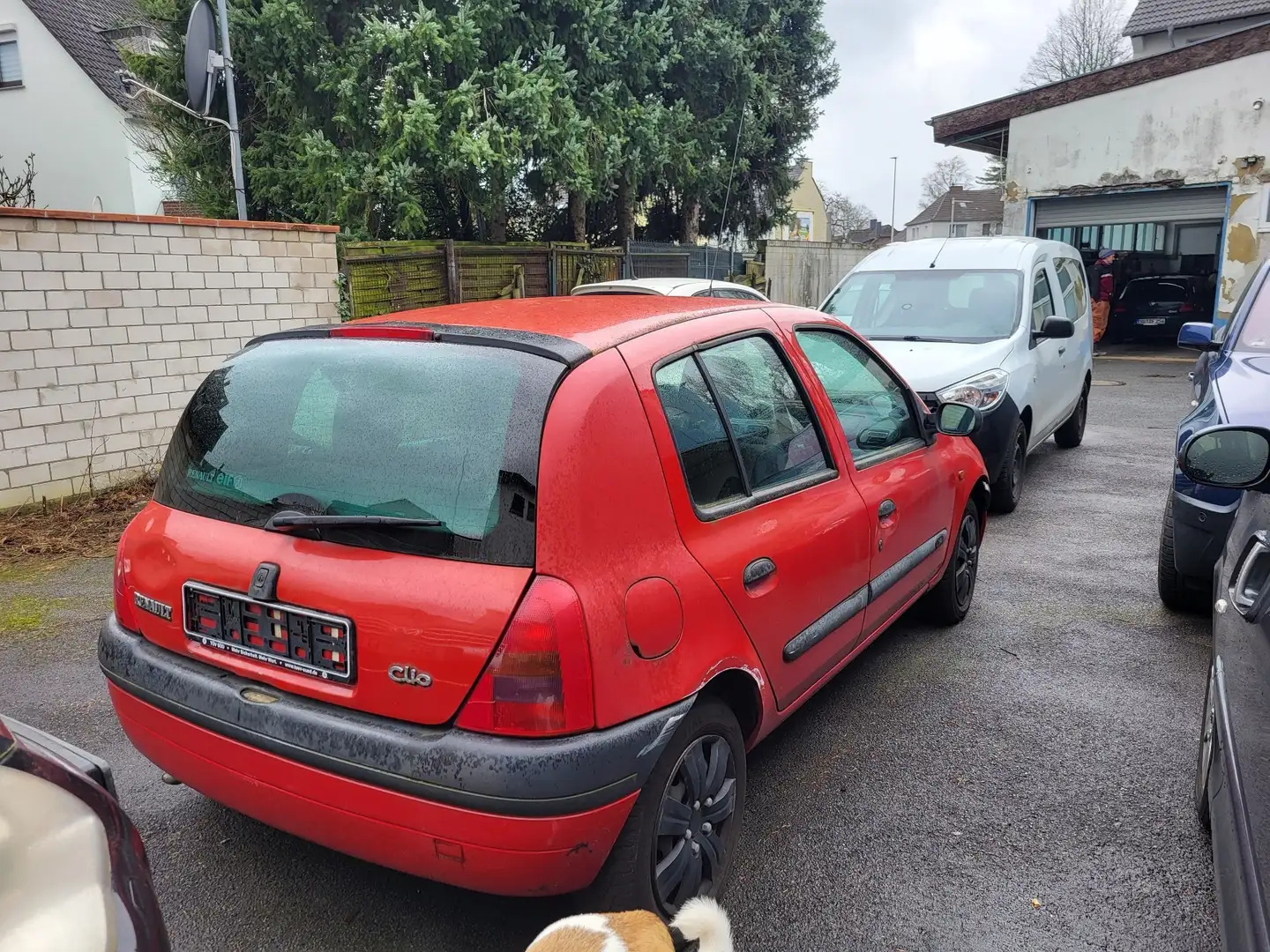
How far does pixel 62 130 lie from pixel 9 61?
8.84ft

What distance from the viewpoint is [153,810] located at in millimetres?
3076

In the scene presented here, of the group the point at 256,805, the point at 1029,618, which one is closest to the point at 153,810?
the point at 256,805

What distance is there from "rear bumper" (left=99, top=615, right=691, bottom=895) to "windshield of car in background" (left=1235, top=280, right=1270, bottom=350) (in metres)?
3.88

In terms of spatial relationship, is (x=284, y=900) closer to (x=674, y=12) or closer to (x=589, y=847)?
(x=589, y=847)

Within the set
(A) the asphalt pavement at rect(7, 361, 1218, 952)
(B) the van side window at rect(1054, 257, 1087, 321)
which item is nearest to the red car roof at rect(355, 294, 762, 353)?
(A) the asphalt pavement at rect(7, 361, 1218, 952)

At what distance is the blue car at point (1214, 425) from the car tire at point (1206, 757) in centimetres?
112

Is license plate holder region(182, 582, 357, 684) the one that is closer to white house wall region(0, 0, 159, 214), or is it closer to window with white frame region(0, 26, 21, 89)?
white house wall region(0, 0, 159, 214)

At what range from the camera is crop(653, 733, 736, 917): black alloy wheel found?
7.66 feet

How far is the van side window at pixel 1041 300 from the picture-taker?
23.9 feet

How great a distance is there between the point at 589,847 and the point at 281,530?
1060 mm

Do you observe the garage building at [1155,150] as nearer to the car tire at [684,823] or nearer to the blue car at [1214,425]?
the blue car at [1214,425]

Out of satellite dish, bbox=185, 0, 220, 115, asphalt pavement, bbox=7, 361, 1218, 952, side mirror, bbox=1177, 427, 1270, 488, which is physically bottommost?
asphalt pavement, bbox=7, 361, 1218, 952

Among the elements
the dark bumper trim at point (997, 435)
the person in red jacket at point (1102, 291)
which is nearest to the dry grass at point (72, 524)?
the dark bumper trim at point (997, 435)

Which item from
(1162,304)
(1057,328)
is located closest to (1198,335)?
(1057,328)
